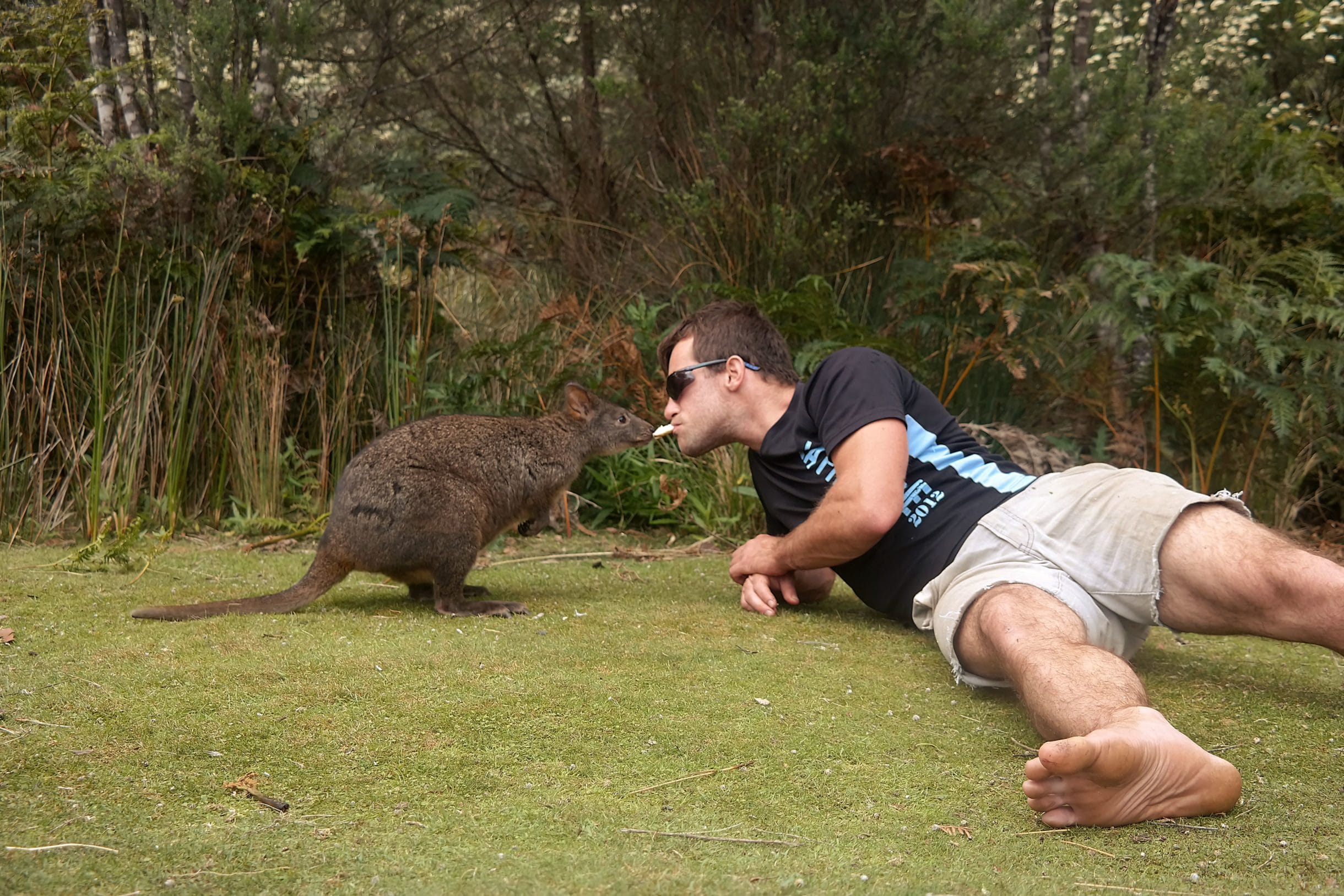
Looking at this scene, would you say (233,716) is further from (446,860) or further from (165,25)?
(165,25)

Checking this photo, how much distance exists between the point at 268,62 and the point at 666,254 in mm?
2661

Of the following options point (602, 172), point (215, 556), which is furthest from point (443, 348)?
point (602, 172)

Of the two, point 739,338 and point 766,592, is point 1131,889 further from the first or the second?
point 739,338

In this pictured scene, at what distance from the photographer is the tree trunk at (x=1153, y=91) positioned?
24.1 feet

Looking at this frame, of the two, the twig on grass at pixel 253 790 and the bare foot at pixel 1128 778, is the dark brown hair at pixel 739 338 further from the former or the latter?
the twig on grass at pixel 253 790

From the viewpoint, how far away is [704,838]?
2293mm

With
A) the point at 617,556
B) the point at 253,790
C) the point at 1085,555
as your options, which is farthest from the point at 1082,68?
the point at 253,790

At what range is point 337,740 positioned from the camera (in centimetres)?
277

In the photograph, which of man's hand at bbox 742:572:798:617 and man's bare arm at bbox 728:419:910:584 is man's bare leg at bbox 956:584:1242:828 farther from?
man's hand at bbox 742:572:798:617

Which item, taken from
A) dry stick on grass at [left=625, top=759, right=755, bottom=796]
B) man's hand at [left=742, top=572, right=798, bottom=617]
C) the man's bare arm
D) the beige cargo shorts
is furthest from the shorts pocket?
dry stick on grass at [left=625, top=759, right=755, bottom=796]

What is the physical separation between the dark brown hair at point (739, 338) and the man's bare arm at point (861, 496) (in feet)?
2.00

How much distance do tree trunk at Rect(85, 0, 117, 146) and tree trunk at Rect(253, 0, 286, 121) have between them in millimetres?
808

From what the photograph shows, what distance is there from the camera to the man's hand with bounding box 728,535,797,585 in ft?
13.8

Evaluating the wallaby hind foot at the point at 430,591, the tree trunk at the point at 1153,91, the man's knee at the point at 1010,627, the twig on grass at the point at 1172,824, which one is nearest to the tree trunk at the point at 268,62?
the wallaby hind foot at the point at 430,591
